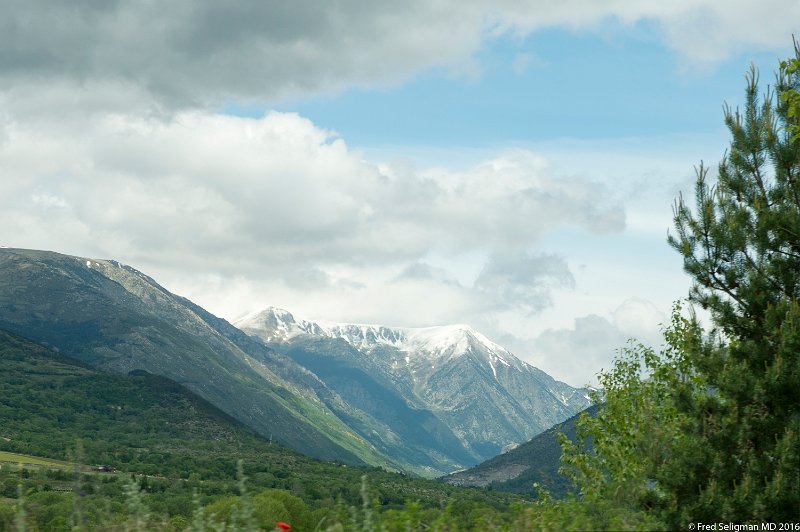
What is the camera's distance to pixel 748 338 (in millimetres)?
21234

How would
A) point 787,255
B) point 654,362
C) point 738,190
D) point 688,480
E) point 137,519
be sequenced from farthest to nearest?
point 654,362 < point 738,190 < point 787,255 < point 688,480 < point 137,519

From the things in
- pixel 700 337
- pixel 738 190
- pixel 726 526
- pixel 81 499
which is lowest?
pixel 726 526

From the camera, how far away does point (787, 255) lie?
21531mm

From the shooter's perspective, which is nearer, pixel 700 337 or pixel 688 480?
pixel 688 480

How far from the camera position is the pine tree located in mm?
17984

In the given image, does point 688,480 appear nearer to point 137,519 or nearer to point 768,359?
point 768,359

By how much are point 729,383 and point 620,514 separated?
8.72 meters

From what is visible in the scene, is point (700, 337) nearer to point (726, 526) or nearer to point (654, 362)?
point (726, 526)

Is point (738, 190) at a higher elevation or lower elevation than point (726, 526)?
higher

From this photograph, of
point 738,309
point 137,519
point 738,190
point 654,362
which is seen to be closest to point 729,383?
point 738,309

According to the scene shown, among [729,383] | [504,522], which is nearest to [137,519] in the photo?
[504,522]

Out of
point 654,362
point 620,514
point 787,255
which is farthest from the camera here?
point 654,362

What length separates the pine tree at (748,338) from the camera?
18.0 m

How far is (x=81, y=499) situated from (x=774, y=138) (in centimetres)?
2087
